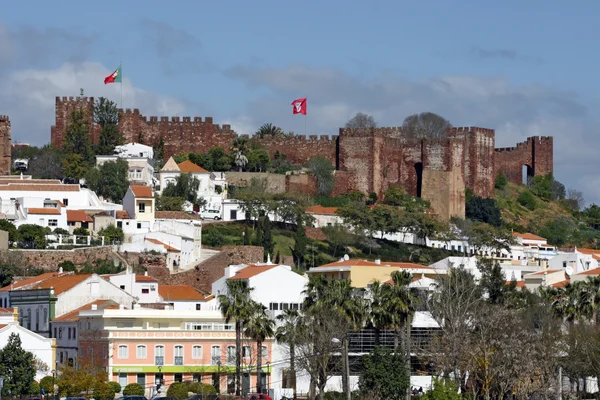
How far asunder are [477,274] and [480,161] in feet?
120

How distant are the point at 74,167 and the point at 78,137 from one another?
543cm

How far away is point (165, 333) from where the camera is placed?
77562mm

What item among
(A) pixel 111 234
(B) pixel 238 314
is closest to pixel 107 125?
(A) pixel 111 234

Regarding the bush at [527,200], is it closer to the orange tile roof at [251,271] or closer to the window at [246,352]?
the orange tile roof at [251,271]

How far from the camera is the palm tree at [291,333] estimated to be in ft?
245

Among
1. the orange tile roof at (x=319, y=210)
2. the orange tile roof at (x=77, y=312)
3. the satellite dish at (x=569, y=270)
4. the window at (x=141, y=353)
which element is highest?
the orange tile roof at (x=319, y=210)

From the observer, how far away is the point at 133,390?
73.3 meters

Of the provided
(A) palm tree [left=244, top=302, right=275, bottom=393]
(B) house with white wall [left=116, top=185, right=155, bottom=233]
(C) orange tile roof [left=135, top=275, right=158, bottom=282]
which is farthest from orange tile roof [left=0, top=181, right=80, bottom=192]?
(A) palm tree [left=244, top=302, right=275, bottom=393]

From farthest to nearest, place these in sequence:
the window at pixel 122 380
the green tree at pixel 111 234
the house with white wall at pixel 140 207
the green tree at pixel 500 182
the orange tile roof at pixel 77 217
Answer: the green tree at pixel 500 182 → the house with white wall at pixel 140 207 → the orange tile roof at pixel 77 217 → the green tree at pixel 111 234 → the window at pixel 122 380

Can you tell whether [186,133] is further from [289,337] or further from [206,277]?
[289,337]

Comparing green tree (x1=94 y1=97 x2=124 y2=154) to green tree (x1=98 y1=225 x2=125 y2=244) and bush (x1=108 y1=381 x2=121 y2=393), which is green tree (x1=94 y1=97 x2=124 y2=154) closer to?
green tree (x1=98 y1=225 x2=125 y2=244)

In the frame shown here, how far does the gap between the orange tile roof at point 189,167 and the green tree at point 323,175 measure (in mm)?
11048

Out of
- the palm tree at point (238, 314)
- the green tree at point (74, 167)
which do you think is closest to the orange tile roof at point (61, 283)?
the palm tree at point (238, 314)

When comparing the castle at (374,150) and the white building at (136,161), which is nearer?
the white building at (136,161)
